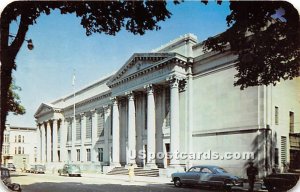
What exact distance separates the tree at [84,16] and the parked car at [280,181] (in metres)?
9.02

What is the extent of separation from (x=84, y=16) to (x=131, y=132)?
21.4 metres

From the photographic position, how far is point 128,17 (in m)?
12.8

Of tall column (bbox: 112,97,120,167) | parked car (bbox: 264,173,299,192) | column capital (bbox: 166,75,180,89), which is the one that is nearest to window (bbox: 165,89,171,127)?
column capital (bbox: 166,75,180,89)

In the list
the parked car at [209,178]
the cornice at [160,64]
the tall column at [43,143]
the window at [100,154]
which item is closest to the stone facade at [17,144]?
the window at [100,154]

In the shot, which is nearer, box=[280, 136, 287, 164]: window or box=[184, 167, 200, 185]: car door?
box=[184, 167, 200, 185]: car door

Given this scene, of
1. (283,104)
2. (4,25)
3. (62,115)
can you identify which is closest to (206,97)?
(283,104)

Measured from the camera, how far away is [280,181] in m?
16.1

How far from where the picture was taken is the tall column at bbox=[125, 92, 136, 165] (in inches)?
1312

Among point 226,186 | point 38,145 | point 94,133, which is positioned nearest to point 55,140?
point 94,133

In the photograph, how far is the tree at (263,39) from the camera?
12633 millimetres

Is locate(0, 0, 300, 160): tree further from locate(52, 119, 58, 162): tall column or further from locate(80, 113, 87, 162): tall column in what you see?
locate(52, 119, 58, 162): tall column

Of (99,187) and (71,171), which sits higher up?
(99,187)

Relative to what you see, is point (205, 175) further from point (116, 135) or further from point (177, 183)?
point (116, 135)

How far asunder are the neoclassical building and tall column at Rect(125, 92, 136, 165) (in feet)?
0.31
